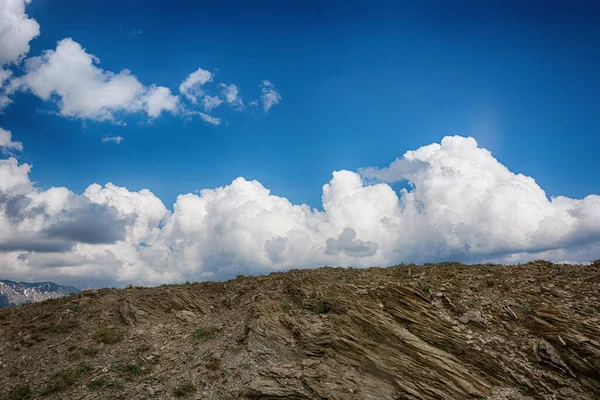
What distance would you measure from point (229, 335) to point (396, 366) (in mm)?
9347

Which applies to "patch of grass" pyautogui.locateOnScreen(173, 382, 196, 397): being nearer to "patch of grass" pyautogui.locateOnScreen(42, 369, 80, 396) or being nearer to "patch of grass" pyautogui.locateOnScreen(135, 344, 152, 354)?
"patch of grass" pyautogui.locateOnScreen(135, 344, 152, 354)

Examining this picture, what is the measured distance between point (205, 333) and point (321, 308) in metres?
6.94

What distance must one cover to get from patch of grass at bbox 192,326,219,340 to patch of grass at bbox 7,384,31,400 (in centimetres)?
803

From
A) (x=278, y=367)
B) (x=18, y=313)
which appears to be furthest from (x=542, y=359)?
(x=18, y=313)

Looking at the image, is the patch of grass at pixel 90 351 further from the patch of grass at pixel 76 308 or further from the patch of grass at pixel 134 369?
the patch of grass at pixel 76 308

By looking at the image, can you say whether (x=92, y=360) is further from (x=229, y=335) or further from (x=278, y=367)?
(x=278, y=367)

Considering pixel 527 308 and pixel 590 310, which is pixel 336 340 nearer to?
pixel 527 308

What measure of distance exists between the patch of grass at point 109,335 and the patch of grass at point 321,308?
37.7ft

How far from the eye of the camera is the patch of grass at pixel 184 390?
16.9 meters

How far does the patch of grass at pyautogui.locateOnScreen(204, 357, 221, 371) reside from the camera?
1797 cm

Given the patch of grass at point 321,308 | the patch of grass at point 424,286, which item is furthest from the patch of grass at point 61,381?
the patch of grass at point 424,286

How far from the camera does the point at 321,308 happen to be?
1981 cm

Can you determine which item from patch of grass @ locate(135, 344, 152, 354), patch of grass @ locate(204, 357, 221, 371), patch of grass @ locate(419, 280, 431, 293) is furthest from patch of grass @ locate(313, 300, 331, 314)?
patch of grass @ locate(135, 344, 152, 354)

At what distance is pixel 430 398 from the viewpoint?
48.5ft
